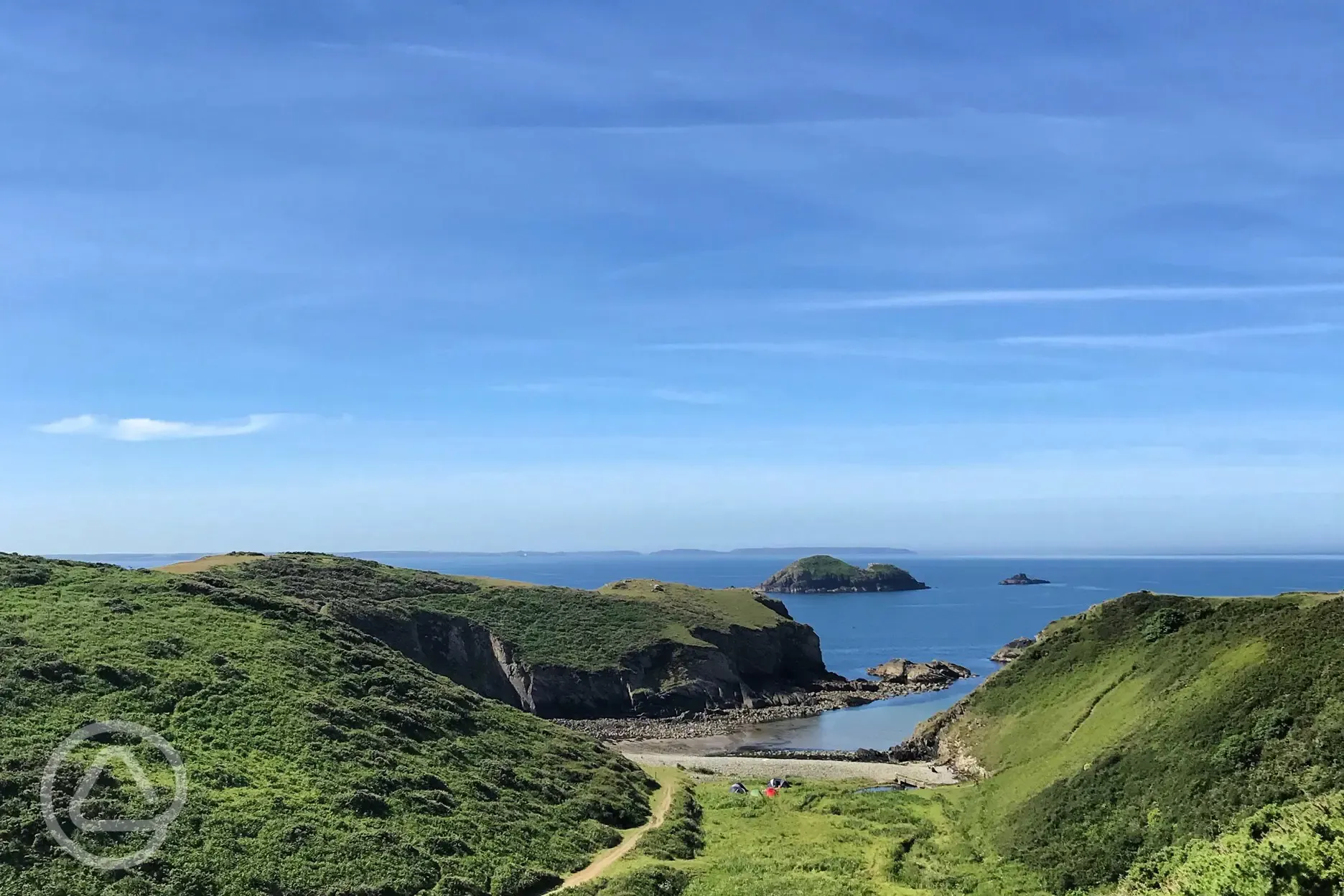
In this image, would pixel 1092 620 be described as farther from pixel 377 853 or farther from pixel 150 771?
pixel 150 771

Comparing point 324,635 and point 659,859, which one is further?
point 324,635

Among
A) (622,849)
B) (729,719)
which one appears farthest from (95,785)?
(729,719)

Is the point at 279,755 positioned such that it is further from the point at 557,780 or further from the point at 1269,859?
the point at 1269,859

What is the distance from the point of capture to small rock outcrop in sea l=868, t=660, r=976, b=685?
11075cm

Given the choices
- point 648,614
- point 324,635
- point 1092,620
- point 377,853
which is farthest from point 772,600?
point 377,853

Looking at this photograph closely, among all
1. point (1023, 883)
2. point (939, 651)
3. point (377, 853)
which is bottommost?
point (939, 651)

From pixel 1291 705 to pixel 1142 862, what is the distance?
427 inches

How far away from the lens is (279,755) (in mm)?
33500

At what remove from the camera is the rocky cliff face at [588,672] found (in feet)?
289

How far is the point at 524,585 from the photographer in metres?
118

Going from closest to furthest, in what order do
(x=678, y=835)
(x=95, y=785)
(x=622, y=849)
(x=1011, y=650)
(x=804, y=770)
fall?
(x=95, y=785) → (x=622, y=849) → (x=678, y=835) → (x=804, y=770) → (x=1011, y=650)

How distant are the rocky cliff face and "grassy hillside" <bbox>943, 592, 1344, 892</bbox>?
42.8 meters

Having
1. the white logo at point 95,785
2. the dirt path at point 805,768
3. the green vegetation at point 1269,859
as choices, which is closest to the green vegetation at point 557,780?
the green vegetation at point 1269,859

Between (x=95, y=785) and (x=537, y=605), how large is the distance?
8332 centimetres
